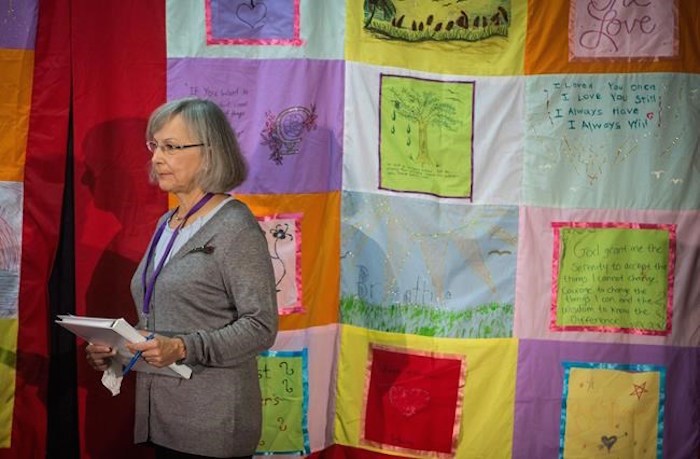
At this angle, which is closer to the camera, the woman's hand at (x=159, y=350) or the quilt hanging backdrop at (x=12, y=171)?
the woman's hand at (x=159, y=350)

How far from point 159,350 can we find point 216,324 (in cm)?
18

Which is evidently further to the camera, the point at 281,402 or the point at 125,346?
the point at 281,402

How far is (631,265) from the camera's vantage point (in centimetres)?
277

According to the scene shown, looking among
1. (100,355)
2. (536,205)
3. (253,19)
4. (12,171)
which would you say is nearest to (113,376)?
(100,355)

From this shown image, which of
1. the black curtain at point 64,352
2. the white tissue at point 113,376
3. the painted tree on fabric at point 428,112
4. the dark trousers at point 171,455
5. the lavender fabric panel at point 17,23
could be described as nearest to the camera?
the dark trousers at point 171,455

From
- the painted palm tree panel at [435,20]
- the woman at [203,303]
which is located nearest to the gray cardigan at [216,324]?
the woman at [203,303]

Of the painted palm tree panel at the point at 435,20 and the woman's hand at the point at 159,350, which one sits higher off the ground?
the painted palm tree panel at the point at 435,20

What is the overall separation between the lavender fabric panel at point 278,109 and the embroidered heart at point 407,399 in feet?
2.50

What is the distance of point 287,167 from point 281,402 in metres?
0.82

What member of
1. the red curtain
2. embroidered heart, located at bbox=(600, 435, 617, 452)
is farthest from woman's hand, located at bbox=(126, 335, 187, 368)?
embroidered heart, located at bbox=(600, 435, 617, 452)

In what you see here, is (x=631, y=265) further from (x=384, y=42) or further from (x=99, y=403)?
(x=99, y=403)

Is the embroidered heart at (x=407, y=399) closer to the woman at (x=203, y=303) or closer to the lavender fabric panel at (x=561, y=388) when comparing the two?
the lavender fabric panel at (x=561, y=388)

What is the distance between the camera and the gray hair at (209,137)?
79.1 inches

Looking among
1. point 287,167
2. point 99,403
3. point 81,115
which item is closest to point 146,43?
point 81,115
